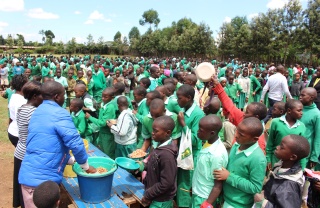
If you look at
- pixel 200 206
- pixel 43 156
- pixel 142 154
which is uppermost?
pixel 43 156

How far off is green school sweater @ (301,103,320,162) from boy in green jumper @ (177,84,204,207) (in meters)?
1.78

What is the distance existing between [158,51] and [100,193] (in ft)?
146

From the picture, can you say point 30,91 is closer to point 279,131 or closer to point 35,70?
point 279,131

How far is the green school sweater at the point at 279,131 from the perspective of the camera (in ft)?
12.3

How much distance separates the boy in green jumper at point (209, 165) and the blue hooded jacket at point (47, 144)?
1220mm

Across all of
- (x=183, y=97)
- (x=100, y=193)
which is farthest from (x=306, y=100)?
(x=100, y=193)

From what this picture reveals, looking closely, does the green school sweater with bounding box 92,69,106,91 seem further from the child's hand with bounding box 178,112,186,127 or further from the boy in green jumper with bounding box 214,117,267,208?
the boy in green jumper with bounding box 214,117,267,208

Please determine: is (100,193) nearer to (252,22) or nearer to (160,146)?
(160,146)

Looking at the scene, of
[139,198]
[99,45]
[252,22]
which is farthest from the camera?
[99,45]

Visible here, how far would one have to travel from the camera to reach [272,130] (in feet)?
13.1

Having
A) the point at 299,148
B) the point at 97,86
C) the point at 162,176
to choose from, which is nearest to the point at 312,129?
the point at 299,148

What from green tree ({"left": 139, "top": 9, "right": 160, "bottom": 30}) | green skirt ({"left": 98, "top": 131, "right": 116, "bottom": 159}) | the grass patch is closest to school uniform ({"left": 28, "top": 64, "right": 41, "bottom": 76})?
the grass patch

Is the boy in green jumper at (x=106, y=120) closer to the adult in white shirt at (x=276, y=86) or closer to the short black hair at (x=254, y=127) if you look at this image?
the short black hair at (x=254, y=127)

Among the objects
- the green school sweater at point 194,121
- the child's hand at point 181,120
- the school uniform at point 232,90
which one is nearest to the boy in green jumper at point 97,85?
the school uniform at point 232,90
